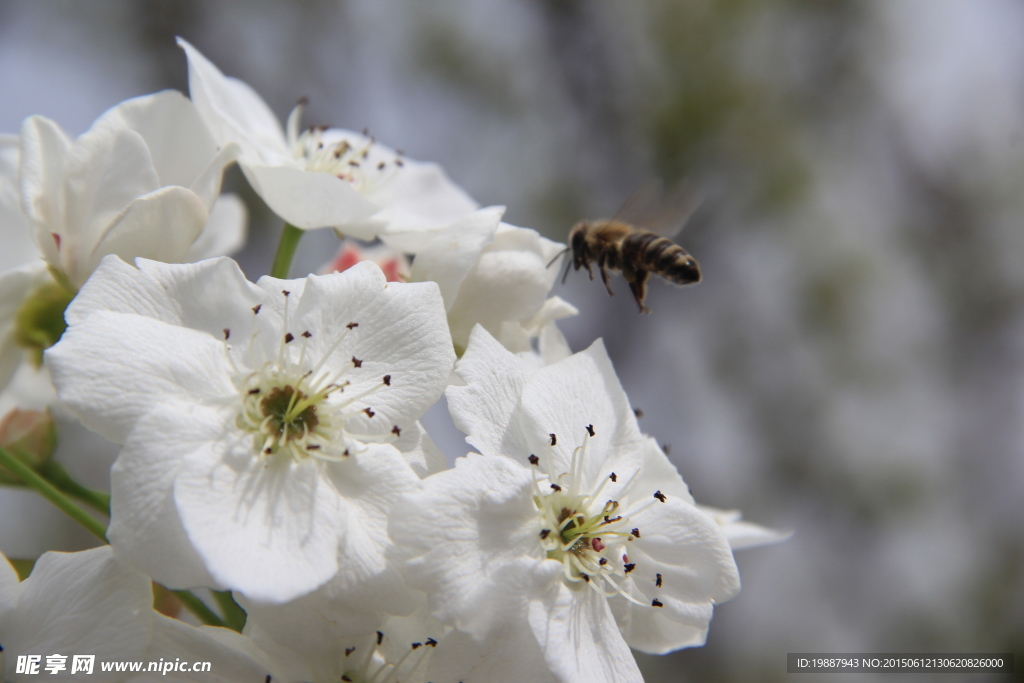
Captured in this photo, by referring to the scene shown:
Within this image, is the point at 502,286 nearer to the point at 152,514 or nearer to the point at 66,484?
the point at 152,514

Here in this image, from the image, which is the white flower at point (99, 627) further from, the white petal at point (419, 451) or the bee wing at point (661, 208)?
the bee wing at point (661, 208)

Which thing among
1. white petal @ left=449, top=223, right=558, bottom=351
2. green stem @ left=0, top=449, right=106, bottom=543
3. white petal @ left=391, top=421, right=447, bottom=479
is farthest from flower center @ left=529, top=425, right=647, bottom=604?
green stem @ left=0, top=449, right=106, bottom=543

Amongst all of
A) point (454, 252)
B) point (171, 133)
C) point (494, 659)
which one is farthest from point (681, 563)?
point (171, 133)

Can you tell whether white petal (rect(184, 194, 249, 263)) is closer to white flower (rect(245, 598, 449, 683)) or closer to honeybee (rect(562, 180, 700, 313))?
honeybee (rect(562, 180, 700, 313))


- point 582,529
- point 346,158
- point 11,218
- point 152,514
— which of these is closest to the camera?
point 152,514

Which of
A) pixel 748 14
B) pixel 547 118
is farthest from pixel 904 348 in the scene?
pixel 547 118

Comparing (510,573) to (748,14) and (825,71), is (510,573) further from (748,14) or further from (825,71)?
(825,71)

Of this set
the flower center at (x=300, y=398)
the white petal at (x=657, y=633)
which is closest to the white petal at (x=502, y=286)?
the flower center at (x=300, y=398)
